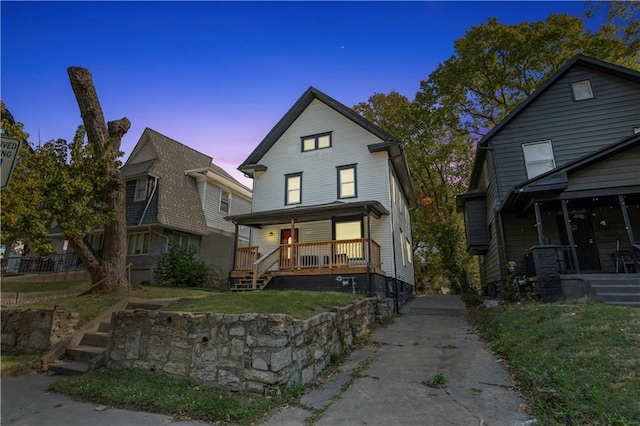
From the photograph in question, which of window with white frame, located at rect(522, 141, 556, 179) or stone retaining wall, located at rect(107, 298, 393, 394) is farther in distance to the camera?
window with white frame, located at rect(522, 141, 556, 179)

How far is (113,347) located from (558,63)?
24.7 metres

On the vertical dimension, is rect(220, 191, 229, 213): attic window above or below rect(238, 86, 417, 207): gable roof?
below

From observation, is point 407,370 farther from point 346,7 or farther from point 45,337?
point 346,7

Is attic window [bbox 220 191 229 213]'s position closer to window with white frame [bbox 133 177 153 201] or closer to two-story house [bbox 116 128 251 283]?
two-story house [bbox 116 128 251 283]

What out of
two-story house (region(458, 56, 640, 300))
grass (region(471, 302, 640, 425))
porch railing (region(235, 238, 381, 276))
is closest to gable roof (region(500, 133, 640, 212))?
two-story house (region(458, 56, 640, 300))

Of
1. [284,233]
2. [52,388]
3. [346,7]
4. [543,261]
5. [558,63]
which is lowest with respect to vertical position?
[52,388]

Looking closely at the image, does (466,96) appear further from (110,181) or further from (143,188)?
(110,181)

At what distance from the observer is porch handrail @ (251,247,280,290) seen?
41.1 ft

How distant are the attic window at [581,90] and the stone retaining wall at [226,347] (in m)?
13.7

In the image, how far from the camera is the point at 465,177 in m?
24.0

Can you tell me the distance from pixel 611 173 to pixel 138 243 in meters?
19.6

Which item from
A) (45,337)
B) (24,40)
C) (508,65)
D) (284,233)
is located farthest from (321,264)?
(508,65)

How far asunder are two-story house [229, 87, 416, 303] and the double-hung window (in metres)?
0.05

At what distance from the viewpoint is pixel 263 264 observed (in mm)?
13156
